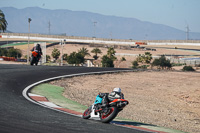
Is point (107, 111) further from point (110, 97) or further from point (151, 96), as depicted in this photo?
point (151, 96)

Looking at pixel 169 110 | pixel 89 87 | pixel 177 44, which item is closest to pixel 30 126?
pixel 169 110

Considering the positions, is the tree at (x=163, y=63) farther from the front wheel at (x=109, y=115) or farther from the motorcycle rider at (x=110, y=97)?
the front wheel at (x=109, y=115)

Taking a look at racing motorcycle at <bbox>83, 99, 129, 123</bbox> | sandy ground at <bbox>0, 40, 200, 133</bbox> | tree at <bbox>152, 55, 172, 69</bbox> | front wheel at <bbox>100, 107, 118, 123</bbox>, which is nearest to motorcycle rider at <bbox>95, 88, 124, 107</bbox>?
racing motorcycle at <bbox>83, 99, 129, 123</bbox>

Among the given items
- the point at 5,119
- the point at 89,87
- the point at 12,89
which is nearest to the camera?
the point at 5,119

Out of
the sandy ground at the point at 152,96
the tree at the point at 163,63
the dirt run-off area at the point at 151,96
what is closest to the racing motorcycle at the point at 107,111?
the sandy ground at the point at 152,96

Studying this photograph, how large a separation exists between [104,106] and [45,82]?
37.5 feet

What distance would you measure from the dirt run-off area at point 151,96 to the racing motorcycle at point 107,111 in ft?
10.1

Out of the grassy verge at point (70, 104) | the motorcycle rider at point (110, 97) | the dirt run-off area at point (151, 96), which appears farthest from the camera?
the dirt run-off area at point (151, 96)

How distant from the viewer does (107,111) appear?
10.2 meters

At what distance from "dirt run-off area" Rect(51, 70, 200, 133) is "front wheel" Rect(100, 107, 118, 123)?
3.25 m

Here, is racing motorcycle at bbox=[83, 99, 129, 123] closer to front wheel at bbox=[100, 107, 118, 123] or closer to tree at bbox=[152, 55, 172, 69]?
front wheel at bbox=[100, 107, 118, 123]

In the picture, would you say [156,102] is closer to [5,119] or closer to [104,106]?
[104,106]

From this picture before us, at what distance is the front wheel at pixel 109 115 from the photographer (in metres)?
9.95

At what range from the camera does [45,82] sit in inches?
835
